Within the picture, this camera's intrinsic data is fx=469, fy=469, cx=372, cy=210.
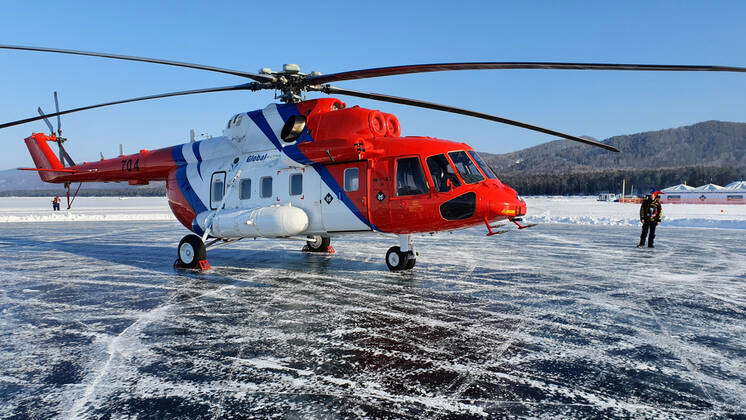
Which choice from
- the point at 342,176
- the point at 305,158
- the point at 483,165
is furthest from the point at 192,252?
the point at 483,165

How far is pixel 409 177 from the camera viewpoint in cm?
888

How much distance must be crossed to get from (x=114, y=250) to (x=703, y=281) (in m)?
15.3

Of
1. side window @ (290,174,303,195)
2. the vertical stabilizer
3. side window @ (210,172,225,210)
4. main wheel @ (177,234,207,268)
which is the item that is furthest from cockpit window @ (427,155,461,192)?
the vertical stabilizer

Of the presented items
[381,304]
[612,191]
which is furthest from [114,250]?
[612,191]

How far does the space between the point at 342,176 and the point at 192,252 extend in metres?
3.95

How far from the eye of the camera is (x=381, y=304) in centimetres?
709

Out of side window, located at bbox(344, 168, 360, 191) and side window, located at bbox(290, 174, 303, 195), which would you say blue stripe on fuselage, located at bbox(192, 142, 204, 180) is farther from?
side window, located at bbox(344, 168, 360, 191)

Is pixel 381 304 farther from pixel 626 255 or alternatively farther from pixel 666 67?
pixel 626 255

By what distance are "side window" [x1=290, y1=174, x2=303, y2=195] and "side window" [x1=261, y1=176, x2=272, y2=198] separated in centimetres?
57

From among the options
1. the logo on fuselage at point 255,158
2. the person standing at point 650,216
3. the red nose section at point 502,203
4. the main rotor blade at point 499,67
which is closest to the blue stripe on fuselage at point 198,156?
the logo on fuselage at point 255,158

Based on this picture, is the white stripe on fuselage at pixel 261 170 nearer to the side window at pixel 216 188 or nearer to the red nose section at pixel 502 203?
the side window at pixel 216 188

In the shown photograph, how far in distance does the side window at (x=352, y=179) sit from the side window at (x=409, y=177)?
2.85ft

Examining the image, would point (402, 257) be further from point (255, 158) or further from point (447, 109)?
point (255, 158)

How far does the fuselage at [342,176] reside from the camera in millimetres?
8625
